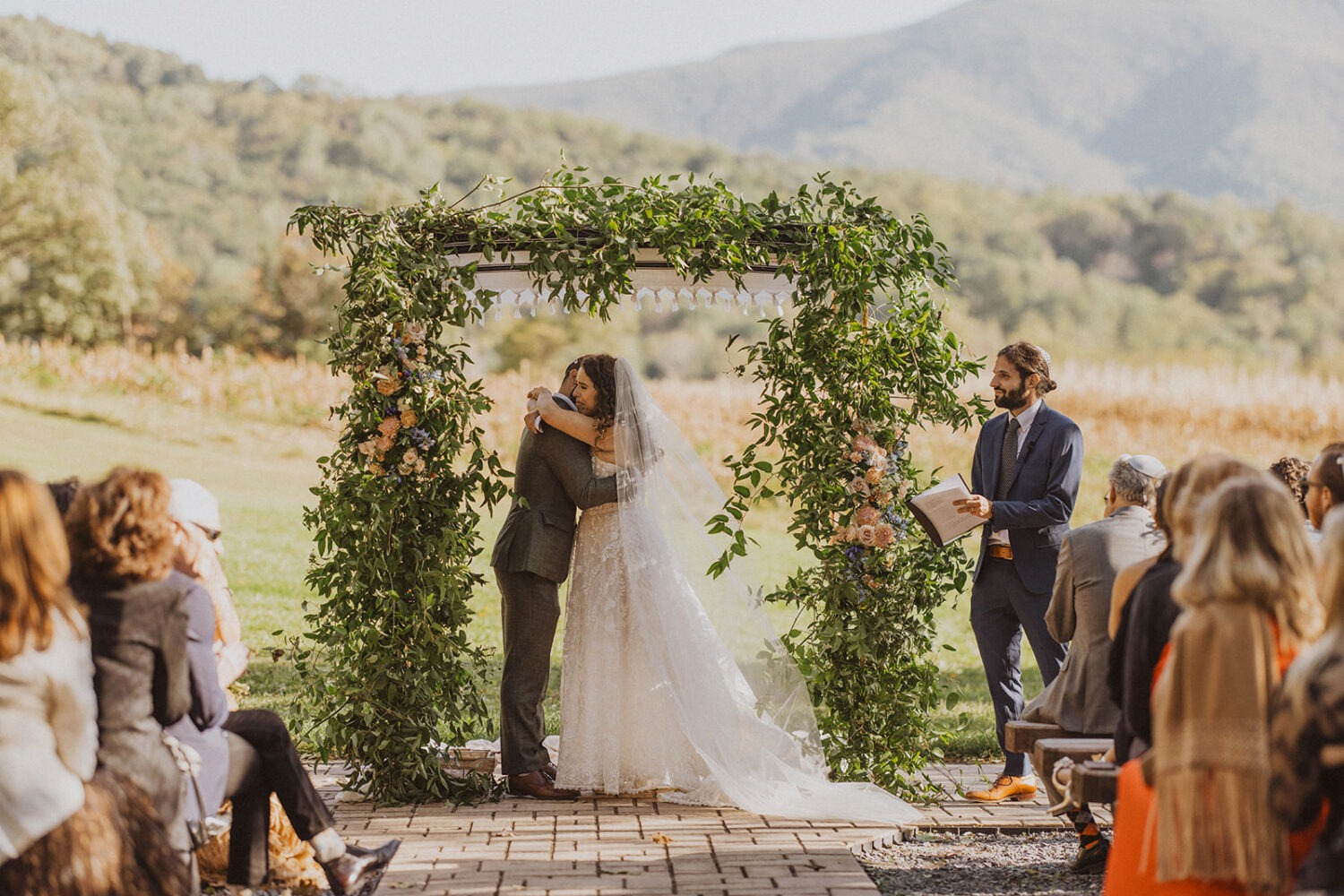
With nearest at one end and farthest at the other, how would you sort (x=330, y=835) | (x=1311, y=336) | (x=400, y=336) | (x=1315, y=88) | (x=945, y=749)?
(x=330, y=835) → (x=400, y=336) → (x=945, y=749) → (x=1311, y=336) → (x=1315, y=88)

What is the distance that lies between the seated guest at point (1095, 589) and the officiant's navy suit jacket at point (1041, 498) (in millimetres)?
854

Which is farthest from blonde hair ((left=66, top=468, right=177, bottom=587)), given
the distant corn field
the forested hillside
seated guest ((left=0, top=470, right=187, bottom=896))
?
the forested hillside

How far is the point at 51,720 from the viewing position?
3.20m

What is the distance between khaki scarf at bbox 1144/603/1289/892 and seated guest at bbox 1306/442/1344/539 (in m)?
1.49

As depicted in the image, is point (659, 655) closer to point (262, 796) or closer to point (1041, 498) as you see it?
point (1041, 498)

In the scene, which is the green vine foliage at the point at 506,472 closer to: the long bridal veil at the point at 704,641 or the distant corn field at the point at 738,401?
the long bridal veil at the point at 704,641

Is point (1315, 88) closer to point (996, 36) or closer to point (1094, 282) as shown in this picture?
point (996, 36)

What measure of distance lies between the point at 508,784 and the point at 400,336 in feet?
6.71

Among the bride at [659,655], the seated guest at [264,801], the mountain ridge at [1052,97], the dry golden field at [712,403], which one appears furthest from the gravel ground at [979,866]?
the mountain ridge at [1052,97]

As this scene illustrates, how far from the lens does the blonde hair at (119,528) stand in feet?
11.2

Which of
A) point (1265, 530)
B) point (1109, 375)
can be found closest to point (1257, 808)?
point (1265, 530)

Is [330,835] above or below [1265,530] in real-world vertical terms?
below

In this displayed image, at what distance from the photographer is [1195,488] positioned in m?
3.20

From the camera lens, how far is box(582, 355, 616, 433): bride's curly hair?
570 centimetres
